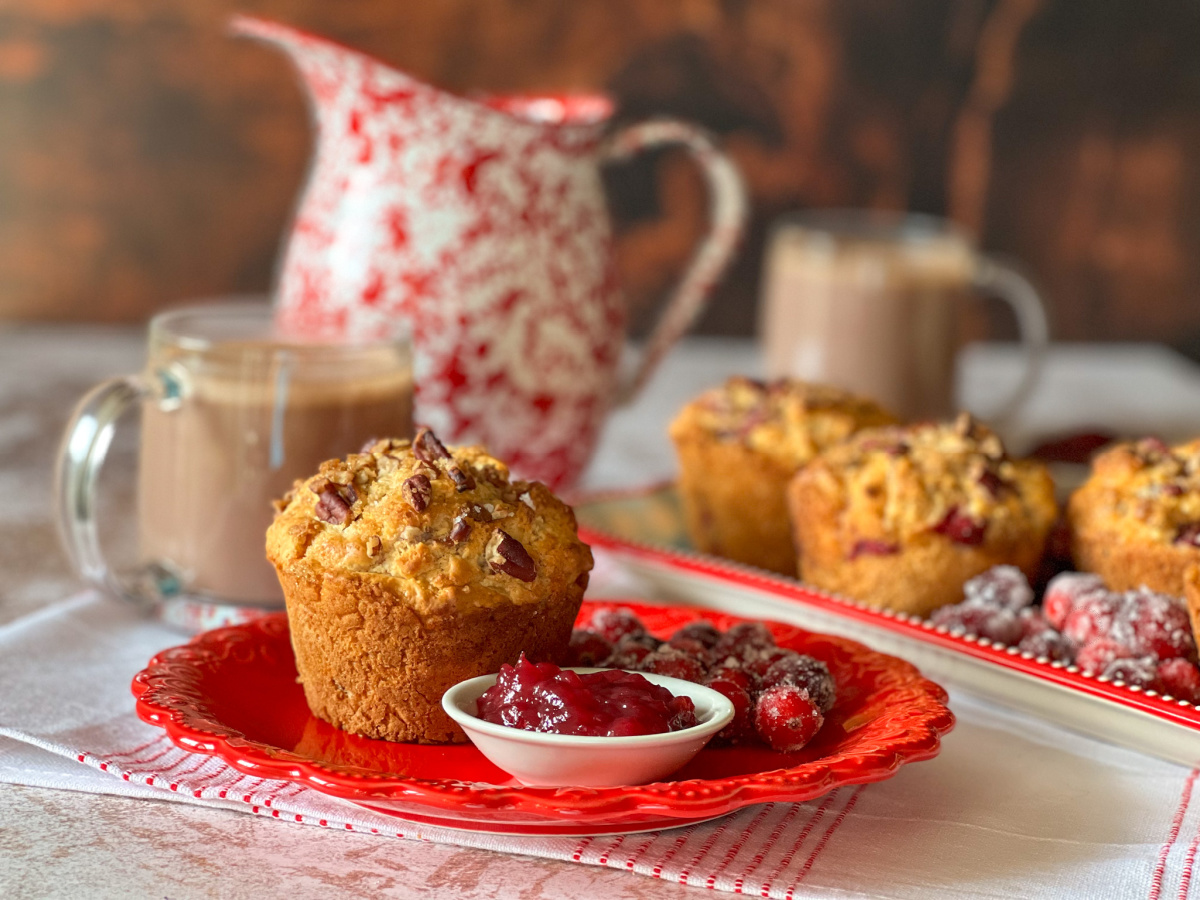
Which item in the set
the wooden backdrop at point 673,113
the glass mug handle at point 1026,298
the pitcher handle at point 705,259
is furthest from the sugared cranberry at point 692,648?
the wooden backdrop at point 673,113

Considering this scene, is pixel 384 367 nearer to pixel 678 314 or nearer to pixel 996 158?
pixel 678 314

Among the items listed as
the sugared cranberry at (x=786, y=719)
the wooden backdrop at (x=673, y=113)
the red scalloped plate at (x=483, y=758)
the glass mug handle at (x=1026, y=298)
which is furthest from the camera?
the wooden backdrop at (x=673, y=113)

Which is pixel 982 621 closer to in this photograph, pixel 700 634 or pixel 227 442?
pixel 700 634

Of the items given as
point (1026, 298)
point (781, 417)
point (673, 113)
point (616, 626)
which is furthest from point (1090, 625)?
point (673, 113)

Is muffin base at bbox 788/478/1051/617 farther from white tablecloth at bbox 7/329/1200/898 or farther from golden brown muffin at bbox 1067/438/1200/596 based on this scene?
white tablecloth at bbox 7/329/1200/898

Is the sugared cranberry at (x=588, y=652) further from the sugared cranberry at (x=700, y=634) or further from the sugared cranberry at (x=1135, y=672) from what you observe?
the sugared cranberry at (x=1135, y=672)

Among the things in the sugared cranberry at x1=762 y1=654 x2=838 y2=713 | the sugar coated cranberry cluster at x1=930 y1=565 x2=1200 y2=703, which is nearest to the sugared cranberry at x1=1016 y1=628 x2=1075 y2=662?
the sugar coated cranberry cluster at x1=930 y1=565 x2=1200 y2=703
